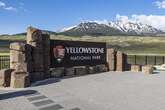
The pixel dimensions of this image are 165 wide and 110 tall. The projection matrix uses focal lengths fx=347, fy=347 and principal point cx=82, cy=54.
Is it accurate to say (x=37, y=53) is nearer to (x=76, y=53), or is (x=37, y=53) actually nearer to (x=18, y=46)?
(x=18, y=46)

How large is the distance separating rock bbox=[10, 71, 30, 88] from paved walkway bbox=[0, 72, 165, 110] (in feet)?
1.43

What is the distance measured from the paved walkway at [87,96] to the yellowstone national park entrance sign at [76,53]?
11.7 feet

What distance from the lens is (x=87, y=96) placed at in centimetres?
1400

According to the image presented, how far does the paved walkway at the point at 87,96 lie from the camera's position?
39.4 ft

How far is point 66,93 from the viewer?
1476cm

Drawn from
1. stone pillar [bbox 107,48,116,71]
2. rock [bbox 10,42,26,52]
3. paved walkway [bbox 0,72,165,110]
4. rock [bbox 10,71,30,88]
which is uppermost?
rock [bbox 10,42,26,52]

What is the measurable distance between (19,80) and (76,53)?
23.9 feet

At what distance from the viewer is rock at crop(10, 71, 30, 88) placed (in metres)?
16.3

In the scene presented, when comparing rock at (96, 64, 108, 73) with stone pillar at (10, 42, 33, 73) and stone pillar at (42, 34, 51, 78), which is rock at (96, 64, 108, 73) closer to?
stone pillar at (42, 34, 51, 78)

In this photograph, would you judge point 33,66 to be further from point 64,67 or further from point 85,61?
point 85,61

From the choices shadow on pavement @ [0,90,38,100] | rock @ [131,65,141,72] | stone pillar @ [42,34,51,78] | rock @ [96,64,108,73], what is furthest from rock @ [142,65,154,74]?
shadow on pavement @ [0,90,38,100]

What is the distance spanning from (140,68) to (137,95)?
11.2 metres

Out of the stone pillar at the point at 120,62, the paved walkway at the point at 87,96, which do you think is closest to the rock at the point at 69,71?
the paved walkway at the point at 87,96

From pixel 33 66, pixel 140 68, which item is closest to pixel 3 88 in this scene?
pixel 33 66
